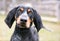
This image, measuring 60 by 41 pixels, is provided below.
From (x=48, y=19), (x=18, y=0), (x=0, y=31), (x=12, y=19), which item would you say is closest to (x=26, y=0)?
(x=18, y=0)

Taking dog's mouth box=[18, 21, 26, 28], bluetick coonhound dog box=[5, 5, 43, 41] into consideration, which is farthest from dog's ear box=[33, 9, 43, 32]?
dog's mouth box=[18, 21, 26, 28]

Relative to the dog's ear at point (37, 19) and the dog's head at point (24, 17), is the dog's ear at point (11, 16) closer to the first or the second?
the dog's head at point (24, 17)

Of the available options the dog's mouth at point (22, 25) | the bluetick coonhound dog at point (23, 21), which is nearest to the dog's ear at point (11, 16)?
the bluetick coonhound dog at point (23, 21)

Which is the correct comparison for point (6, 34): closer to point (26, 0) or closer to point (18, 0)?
point (18, 0)

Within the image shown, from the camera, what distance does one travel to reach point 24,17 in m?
6.57

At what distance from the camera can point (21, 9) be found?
6.88m

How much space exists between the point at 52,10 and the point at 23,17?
45.5 ft

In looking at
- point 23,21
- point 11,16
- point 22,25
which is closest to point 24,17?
point 23,21

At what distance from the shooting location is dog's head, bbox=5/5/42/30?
6.60m

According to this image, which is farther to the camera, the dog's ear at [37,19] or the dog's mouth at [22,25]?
the dog's ear at [37,19]

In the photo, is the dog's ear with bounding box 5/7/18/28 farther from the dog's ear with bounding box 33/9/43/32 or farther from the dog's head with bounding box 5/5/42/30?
the dog's ear with bounding box 33/9/43/32

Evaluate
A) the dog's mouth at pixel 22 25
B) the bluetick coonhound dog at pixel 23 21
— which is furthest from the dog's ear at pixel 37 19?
the dog's mouth at pixel 22 25

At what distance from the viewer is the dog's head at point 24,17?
660 centimetres

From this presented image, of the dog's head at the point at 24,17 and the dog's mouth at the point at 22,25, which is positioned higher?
the dog's head at the point at 24,17
